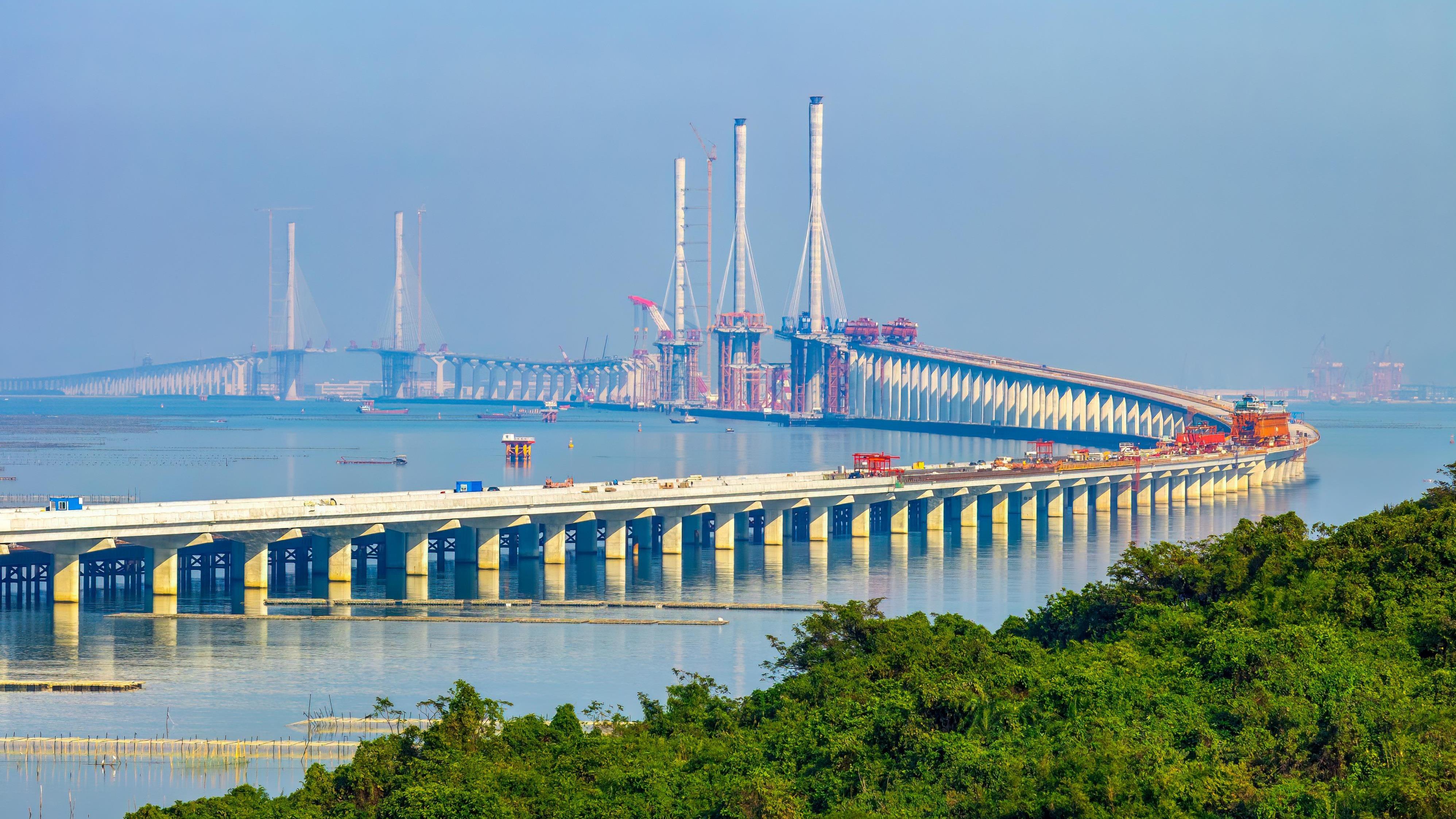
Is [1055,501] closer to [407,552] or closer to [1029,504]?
[1029,504]

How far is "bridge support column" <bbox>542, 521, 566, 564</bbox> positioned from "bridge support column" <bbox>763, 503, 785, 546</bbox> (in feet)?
43.6

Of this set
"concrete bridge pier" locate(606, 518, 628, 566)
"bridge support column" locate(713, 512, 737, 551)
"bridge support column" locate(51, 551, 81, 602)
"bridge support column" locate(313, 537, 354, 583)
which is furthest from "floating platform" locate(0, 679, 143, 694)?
"bridge support column" locate(713, 512, 737, 551)

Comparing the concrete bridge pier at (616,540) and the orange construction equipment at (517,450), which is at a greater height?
the orange construction equipment at (517,450)

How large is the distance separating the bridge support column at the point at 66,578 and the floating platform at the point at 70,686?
1445 centimetres

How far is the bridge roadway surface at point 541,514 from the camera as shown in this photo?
60312 millimetres

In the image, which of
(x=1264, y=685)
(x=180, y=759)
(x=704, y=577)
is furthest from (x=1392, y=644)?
(x=704, y=577)

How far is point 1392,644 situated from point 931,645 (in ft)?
30.3

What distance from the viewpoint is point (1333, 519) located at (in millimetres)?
102188

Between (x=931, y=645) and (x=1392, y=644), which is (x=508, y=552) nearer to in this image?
(x=931, y=645)

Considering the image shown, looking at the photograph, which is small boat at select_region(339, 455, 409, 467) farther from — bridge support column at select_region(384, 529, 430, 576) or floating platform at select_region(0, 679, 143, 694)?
floating platform at select_region(0, 679, 143, 694)

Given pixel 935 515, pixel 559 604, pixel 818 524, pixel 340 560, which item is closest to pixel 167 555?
pixel 340 560

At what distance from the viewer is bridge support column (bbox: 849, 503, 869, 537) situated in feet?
298

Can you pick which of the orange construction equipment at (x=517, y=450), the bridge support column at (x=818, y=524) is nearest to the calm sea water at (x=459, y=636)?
the bridge support column at (x=818, y=524)

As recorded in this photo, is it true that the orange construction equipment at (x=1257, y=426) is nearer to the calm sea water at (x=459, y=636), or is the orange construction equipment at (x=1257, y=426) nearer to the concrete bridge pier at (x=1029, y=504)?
the calm sea water at (x=459, y=636)
